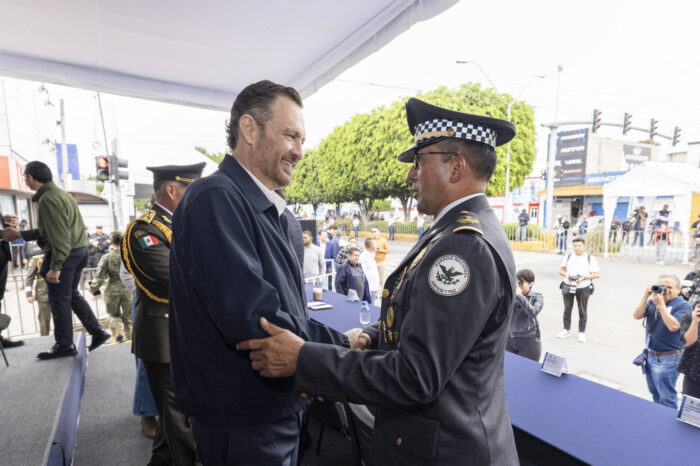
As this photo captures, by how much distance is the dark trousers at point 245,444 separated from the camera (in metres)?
1.26

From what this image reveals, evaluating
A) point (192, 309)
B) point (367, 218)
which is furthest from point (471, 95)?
point (192, 309)

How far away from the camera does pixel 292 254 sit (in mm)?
1405

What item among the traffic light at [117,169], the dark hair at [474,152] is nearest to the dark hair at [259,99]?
the dark hair at [474,152]

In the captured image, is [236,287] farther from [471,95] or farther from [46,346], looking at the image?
[471,95]

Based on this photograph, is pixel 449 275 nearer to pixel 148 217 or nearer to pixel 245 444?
pixel 245 444

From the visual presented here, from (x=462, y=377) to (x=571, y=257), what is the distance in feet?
24.8

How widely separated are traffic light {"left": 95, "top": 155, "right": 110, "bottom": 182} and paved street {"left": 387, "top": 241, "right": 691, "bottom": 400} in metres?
9.53

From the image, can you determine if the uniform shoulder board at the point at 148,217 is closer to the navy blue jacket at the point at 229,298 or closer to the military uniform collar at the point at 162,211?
the military uniform collar at the point at 162,211

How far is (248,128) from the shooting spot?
140 centimetres

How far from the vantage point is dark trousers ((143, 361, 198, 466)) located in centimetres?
245

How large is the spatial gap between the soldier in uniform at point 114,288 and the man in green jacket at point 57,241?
2.29m

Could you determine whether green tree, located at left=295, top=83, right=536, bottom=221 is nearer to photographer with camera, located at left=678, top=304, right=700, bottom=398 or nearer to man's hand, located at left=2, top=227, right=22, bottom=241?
photographer with camera, located at left=678, top=304, right=700, bottom=398

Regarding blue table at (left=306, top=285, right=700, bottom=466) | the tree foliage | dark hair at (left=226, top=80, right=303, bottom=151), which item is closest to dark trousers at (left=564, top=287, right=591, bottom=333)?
blue table at (left=306, top=285, right=700, bottom=466)

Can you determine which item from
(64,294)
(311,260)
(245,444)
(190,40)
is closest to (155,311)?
(245,444)
